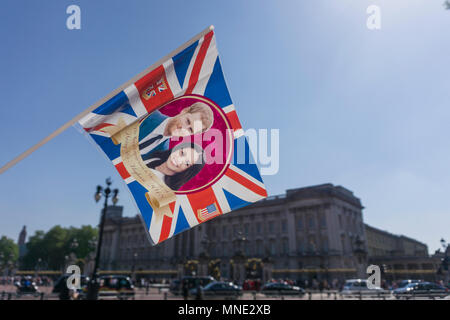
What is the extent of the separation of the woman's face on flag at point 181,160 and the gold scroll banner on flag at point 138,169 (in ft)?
1.04

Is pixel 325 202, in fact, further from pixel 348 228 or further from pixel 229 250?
pixel 229 250

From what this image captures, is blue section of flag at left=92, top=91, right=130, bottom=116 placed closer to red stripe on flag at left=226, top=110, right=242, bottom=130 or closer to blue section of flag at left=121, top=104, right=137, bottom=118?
blue section of flag at left=121, top=104, right=137, bottom=118

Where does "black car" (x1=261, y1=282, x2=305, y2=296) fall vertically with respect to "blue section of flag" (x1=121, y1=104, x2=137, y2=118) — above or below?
below

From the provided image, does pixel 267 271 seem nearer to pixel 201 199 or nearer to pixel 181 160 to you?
pixel 201 199

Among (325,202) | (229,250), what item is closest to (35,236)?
(229,250)

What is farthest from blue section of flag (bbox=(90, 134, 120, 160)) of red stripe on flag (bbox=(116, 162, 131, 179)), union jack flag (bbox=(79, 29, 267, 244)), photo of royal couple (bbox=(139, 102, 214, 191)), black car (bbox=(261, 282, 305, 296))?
black car (bbox=(261, 282, 305, 296))

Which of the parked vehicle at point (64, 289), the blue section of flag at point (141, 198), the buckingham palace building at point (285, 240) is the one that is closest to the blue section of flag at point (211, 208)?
the blue section of flag at point (141, 198)

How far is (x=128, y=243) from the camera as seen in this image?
86.9 meters

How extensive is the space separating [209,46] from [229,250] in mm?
66587

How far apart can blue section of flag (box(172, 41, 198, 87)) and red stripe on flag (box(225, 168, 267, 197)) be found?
1.59m

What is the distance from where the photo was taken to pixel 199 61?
463 cm

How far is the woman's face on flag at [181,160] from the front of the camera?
488 cm

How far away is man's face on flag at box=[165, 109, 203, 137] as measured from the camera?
16.0 ft

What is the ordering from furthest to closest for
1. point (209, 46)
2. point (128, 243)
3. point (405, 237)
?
1. point (405, 237)
2. point (128, 243)
3. point (209, 46)
